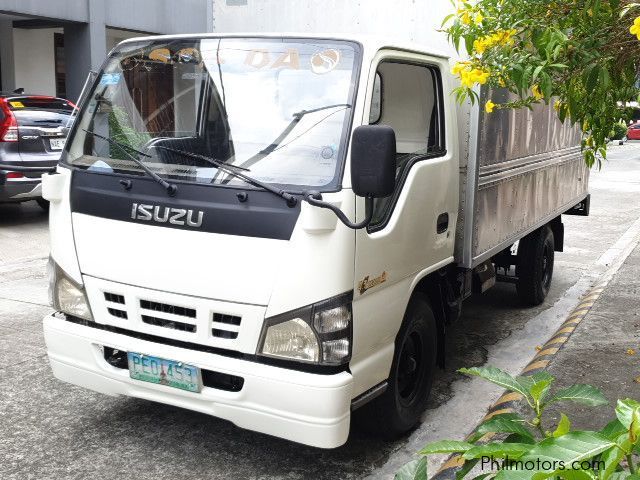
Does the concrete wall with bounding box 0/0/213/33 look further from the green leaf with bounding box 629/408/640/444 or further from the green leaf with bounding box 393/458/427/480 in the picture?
the green leaf with bounding box 629/408/640/444

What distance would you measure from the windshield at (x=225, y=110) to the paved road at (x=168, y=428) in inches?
58.0

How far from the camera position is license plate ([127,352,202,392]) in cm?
349

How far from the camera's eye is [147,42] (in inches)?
169

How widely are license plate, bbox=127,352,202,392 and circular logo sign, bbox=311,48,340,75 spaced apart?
62.6 inches

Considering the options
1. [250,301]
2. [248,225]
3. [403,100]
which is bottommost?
[250,301]

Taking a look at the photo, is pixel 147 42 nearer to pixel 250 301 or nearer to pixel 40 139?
pixel 250 301

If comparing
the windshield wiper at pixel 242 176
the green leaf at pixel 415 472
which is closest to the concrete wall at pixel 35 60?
the windshield wiper at pixel 242 176

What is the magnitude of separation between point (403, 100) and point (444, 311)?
1.32 metres

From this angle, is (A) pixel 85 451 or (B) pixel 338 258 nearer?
(B) pixel 338 258

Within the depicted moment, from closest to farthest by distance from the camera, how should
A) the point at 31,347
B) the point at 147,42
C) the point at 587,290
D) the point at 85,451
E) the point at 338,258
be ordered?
1. the point at 338,258
2. the point at 85,451
3. the point at 147,42
4. the point at 31,347
5. the point at 587,290

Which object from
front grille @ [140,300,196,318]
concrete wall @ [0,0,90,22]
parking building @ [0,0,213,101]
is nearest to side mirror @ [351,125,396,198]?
front grille @ [140,300,196,318]

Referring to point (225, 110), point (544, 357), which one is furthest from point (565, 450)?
point (544, 357)

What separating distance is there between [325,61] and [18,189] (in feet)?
26.2

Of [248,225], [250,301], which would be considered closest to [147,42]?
[248,225]
